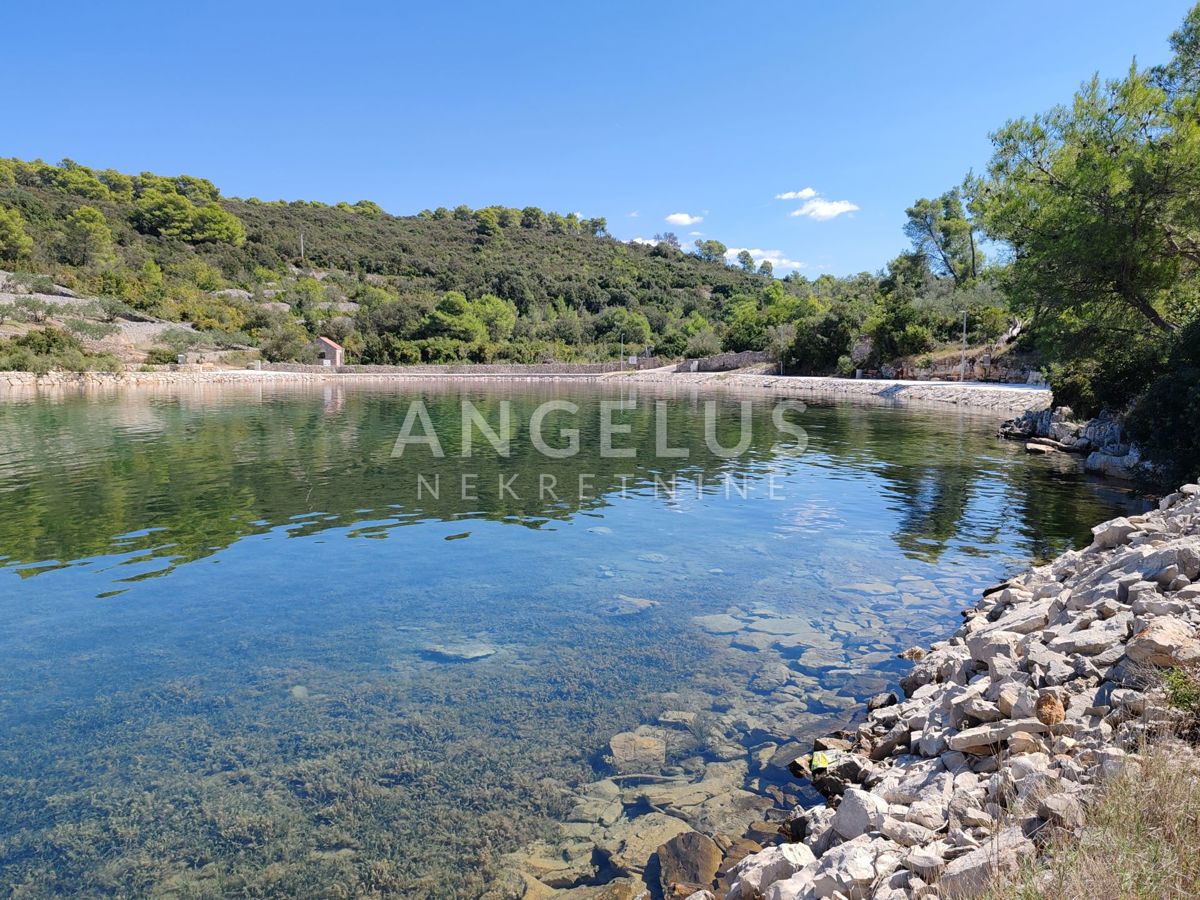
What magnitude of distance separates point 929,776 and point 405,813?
3653 mm

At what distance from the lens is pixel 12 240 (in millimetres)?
81750

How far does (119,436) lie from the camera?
80.0 feet

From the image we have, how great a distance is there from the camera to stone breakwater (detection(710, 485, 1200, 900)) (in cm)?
351

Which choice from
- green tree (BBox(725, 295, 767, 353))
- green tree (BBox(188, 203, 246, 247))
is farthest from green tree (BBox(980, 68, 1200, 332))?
green tree (BBox(188, 203, 246, 247))

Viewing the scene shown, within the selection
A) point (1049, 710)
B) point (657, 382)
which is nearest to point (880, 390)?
point (657, 382)

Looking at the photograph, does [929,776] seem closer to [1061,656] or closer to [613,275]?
[1061,656]

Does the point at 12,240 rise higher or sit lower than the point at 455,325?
higher

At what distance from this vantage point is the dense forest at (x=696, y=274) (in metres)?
19.5

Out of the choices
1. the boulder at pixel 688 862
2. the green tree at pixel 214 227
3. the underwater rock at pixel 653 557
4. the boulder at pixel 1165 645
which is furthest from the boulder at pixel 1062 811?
the green tree at pixel 214 227

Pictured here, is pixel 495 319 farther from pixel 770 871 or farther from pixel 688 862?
pixel 770 871

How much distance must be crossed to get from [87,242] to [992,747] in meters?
110

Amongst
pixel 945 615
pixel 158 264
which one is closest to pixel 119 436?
pixel 945 615

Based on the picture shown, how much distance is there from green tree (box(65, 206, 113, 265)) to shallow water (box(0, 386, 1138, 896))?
8535 cm

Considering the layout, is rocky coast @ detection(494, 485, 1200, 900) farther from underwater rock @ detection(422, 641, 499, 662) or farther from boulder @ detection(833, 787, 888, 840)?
underwater rock @ detection(422, 641, 499, 662)
